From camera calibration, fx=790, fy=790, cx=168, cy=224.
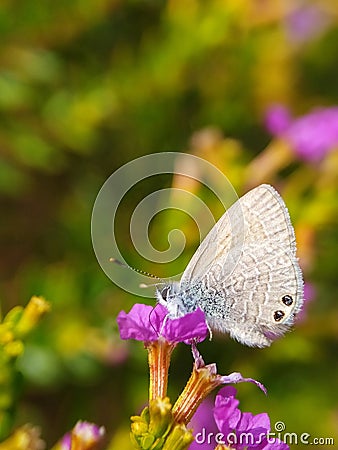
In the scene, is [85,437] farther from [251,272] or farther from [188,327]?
[251,272]

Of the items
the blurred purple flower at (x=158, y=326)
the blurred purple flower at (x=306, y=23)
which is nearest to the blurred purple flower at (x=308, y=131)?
the blurred purple flower at (x=306, y=23)

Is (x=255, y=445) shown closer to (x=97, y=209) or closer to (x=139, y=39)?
(x=97, y=209)

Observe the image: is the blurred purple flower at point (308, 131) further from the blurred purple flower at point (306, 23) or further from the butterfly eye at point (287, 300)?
the butterfly eye at point (287, 300)

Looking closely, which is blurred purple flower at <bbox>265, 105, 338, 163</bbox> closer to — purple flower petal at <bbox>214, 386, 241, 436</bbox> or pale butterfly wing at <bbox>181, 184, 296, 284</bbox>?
pale butterfly wing at <bbox>181, 184, 296, 284</bbox>
